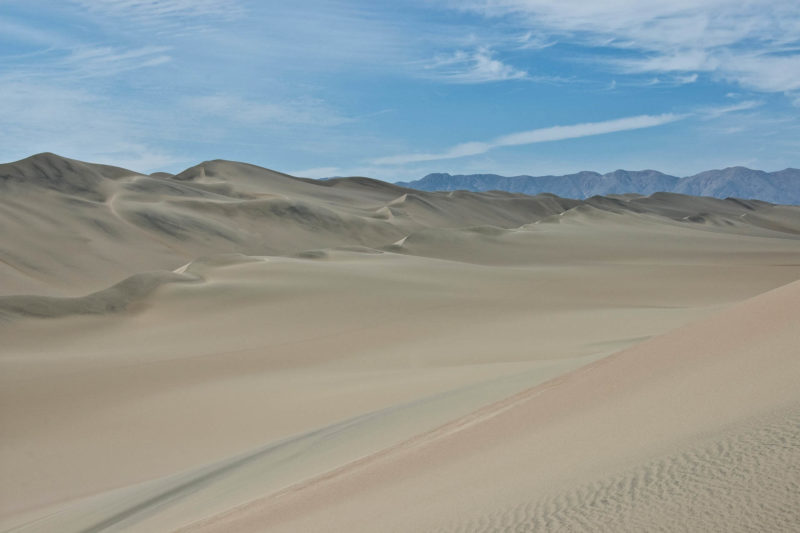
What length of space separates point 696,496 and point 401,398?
8.23m

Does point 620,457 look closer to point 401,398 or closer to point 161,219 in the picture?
point 401,398

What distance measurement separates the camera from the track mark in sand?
3176 millimetres

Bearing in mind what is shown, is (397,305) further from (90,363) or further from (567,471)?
(567,471)

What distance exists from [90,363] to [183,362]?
1693 millimetres

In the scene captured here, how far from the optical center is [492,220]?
90.1m

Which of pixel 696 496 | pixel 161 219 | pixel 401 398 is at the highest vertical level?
pixel 161 219

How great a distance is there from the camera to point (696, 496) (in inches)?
136

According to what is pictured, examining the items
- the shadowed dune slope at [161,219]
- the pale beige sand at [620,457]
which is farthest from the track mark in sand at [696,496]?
the shadowed dune slope at [161,219]

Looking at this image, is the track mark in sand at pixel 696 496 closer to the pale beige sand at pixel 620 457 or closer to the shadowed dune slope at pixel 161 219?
the pale beige sand at pixel 620 457

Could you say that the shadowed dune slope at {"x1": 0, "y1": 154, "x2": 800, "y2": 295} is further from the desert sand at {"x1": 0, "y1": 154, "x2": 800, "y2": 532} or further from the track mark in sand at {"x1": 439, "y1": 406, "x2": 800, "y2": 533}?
the track mark in sand at {"x1": 439, "y1": 406, "x2": 800, "y2": 533}

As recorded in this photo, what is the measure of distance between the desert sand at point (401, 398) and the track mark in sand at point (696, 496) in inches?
0.5

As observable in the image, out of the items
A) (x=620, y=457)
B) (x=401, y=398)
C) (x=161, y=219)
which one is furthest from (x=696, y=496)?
(x=161, y=219)

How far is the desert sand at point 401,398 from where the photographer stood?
4121 millimetres

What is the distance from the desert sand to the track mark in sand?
0.04 ft
